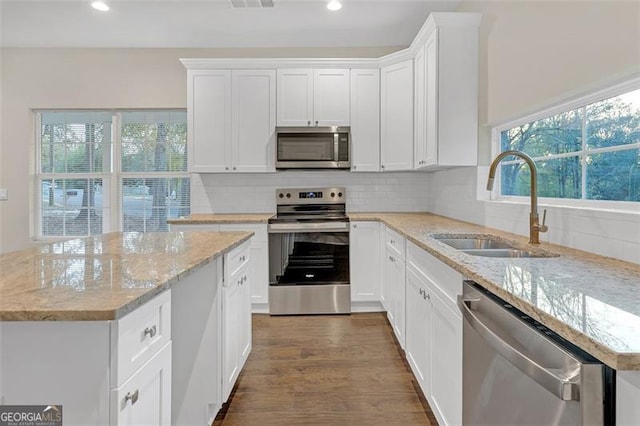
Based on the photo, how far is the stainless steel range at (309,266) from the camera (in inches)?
137

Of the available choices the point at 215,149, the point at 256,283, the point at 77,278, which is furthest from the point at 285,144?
the point at 77,278

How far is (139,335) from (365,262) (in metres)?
2.71

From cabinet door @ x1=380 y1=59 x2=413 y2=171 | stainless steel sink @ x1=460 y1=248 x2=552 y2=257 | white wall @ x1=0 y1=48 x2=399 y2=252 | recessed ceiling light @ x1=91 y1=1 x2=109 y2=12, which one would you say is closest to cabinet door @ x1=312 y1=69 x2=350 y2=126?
cabinet door @ x1=380 y1=59 x2=413 y2=171

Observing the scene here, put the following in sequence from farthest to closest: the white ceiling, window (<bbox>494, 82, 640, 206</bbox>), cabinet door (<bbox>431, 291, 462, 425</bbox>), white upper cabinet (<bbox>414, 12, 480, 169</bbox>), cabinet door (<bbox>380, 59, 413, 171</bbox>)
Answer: cabinet door (<bbox>380, 59, 413, 171</bbox>)
the white ceiling
white upper cabinet (<bbox>414, 12, 480, 169</bbox>)
window (<bbox>494, 82, 640, 206</bbox>)
cabinet door (<bbox>431, 291, 462, 425</bbox>)

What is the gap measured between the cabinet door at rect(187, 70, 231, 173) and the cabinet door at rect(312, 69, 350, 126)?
88 cm

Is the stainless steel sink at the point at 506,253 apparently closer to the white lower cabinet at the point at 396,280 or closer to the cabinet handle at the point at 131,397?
the white lower cabinet at the point at 396,280

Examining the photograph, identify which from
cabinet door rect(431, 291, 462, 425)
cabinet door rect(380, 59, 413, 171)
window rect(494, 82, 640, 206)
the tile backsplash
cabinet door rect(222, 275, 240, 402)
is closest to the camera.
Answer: cabinet door rect(431, 291, 462, 425)

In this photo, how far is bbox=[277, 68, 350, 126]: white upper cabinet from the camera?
12.4 ft

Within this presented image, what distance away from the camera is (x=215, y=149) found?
12.5 ft

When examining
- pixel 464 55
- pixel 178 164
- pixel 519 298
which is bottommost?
pixel 519 298

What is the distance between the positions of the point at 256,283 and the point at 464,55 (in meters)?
2.60

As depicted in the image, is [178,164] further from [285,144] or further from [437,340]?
[437,340]

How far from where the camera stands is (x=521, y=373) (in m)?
0.94

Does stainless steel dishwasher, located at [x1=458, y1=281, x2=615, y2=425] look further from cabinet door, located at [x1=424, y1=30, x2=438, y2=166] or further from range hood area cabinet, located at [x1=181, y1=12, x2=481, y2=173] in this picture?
range hood area cabinet, located at [x1=181, y1=12, x2=481, y2=173]
